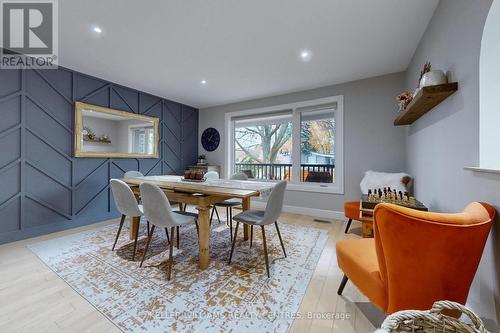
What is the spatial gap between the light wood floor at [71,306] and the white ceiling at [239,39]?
94.6 inches

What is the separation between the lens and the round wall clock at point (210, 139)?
508cm

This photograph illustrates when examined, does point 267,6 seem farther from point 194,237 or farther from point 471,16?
point 194,237

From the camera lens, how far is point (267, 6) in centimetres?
179

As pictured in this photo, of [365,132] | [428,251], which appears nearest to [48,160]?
[428,251]

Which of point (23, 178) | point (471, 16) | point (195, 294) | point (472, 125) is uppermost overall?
point (471, 16)

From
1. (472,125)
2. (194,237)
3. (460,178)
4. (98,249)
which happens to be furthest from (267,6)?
(98,249)

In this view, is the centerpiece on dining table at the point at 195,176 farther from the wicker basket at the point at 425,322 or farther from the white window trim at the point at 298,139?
the wicker basket at the point at 425,322

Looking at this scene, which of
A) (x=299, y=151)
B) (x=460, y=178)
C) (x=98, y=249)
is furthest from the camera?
(x=299, y=151)

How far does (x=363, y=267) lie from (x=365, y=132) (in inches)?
108

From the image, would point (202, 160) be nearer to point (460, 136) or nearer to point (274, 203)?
point (274, 203)

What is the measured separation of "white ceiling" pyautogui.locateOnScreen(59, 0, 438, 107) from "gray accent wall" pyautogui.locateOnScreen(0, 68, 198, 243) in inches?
14.4

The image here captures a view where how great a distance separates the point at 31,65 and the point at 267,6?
3.20 metres

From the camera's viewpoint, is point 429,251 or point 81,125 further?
point 81,125

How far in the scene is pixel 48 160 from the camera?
2895 mm
